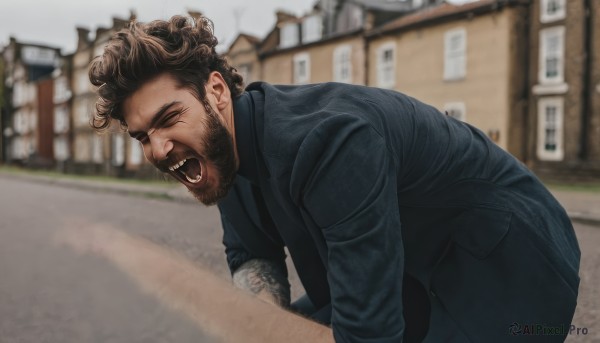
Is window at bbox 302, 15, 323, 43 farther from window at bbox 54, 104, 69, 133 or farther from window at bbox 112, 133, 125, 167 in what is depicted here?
window at bbox 54, 104, 69, 133

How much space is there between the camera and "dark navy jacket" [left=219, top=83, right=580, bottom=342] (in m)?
1.17

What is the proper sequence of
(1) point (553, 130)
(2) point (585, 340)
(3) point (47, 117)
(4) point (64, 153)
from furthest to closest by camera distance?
1. (3) point (47, 117)
2. (4) point (64, 153)
3. (1) point (553, 130)
4. (2) point (585, 340)

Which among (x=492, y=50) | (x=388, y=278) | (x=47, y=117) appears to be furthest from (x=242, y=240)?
(x=47, y=117)

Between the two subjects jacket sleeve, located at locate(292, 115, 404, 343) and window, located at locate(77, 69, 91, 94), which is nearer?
jacket sleeve, located at locate(292, 115, 404, 343)

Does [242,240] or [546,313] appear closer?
[546,313]

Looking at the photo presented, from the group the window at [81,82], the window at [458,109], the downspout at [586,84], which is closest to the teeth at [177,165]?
the downspout at [586,84]

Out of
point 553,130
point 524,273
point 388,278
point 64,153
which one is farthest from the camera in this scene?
point 64,153

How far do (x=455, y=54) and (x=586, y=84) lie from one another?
14.7 ft

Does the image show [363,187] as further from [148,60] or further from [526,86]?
[526,86]

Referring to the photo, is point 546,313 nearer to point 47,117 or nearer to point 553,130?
point 553,130

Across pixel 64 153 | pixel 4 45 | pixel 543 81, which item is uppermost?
pixel 4 45

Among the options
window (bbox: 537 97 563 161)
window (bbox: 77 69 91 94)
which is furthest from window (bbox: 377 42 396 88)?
window (bbox: 77 69 91 94)

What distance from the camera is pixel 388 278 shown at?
1.18 meters

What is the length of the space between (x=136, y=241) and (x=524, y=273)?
1088mm
